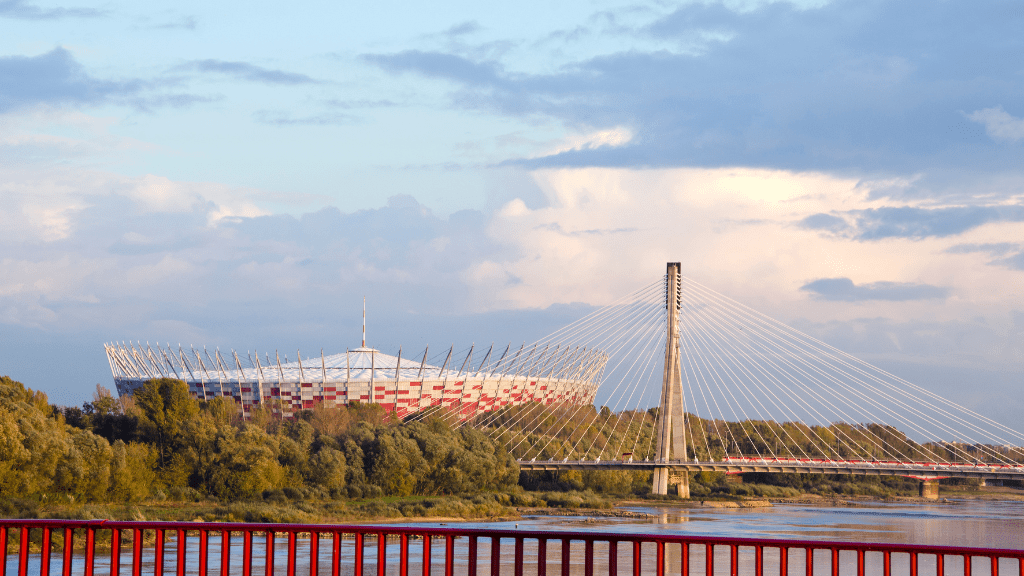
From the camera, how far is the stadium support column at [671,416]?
88750mm

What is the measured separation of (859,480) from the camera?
11544 centimetres

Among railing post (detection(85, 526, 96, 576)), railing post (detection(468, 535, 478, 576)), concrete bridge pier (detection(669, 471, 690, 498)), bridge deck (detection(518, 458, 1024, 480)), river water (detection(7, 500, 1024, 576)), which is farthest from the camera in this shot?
concrete bridge pier (detection(669, 471, 690, 498))

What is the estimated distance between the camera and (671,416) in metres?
90.4

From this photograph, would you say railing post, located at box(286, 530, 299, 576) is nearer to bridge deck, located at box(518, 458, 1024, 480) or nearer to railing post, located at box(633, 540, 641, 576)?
railing post, located at box(633, 540, 641, 576)

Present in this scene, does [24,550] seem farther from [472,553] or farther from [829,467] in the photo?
[829,467]

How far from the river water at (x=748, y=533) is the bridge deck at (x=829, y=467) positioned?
11.1 feet

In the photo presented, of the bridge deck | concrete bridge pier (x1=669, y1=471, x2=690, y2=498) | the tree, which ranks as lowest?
concrete bridge pier (x1=669, y1=471, x2=690, y2=498)

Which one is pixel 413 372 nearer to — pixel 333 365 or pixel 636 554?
pixel 333 365

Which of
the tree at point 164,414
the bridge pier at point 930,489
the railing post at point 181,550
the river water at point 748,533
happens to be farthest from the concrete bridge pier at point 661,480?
the railing post at point 181,550

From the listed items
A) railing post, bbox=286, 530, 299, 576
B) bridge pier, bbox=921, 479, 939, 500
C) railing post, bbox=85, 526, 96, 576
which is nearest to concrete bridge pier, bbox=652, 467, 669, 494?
bridge pier, bbox=921, 479, 939, 500

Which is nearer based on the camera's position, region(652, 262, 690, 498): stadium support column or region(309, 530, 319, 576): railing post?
region(309, 530, 319, 576): railing post

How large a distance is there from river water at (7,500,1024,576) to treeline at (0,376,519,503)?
9657 millimetres

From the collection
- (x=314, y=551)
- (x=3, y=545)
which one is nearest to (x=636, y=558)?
(x=314, y=551)

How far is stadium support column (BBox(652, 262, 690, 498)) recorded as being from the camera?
88.8 metres
